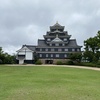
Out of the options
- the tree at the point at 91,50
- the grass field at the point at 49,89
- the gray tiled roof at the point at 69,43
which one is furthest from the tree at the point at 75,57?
the grass field at the point at 49,89

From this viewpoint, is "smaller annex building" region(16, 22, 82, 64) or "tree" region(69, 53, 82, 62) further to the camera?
"smaller annex building" region(16, 22, 82, 64)

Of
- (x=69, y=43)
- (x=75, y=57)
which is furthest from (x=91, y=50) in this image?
(x=69, y=43)

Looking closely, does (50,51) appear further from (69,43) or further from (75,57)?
(75,57)

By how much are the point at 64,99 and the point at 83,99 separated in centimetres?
75

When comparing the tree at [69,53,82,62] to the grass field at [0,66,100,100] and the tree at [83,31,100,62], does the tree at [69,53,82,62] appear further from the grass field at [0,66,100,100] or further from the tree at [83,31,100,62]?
the grass field at [0,66,100,100]

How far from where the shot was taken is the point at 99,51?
4653 cm

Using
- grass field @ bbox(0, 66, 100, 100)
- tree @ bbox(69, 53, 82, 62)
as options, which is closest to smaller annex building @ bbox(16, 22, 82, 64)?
tree @ bbox(69, 53, 82, 62)

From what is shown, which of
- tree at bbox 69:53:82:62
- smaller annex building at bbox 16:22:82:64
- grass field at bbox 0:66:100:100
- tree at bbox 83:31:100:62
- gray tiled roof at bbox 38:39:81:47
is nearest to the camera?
grass field at bbox 0:66:100:100

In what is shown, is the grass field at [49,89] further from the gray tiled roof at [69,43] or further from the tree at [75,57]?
the gray tiled roof at [69,43]

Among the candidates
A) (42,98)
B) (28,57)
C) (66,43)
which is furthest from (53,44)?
(42,98)

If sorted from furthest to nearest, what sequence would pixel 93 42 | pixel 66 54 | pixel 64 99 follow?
pixel 66 54 → pixel 93 42 → pixel 64 99

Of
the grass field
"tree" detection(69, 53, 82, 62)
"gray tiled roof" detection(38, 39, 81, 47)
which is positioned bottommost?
the grass field

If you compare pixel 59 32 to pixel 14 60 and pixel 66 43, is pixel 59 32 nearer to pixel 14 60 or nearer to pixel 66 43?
pixel 66 43

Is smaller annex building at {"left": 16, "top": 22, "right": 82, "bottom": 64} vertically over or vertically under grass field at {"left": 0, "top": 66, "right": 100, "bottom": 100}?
over
